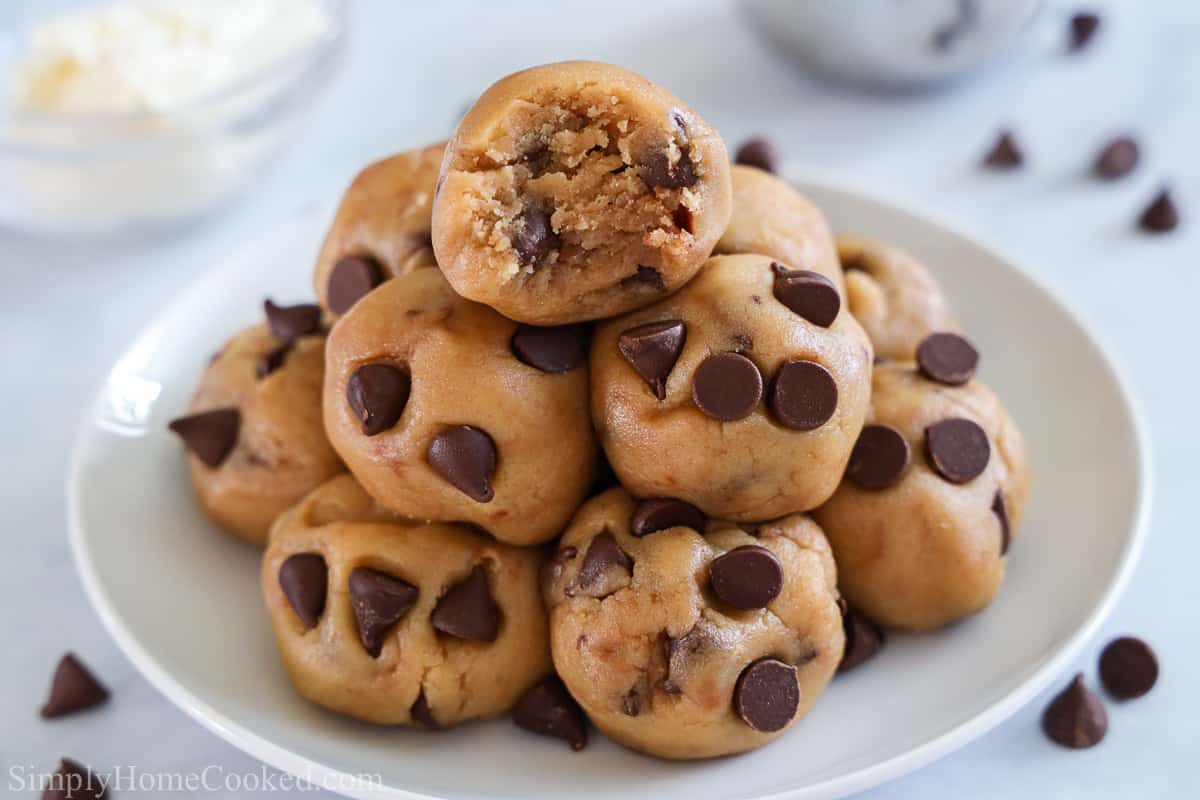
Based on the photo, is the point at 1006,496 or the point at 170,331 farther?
the point at 170,331

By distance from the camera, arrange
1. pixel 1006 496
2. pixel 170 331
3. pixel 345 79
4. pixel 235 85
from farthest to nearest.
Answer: pixel 345 79
pixel 235 85
pixel 170 331
pixel 1006 496

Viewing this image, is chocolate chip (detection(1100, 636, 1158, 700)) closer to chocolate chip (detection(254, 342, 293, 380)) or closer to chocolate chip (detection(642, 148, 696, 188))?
chocolate chip (detection(642, 148, 696, 188))

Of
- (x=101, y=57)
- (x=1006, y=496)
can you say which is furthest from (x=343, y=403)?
(x=101, y=57)

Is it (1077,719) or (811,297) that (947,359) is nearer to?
(811,297)

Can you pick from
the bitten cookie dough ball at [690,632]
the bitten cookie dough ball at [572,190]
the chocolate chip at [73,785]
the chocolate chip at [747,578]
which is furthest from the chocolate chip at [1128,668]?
the chocolate chip at [73,785]

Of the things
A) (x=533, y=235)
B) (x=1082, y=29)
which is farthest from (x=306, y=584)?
(x=1082, y=29)

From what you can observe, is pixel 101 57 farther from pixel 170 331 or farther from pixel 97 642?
pixel 97 642
